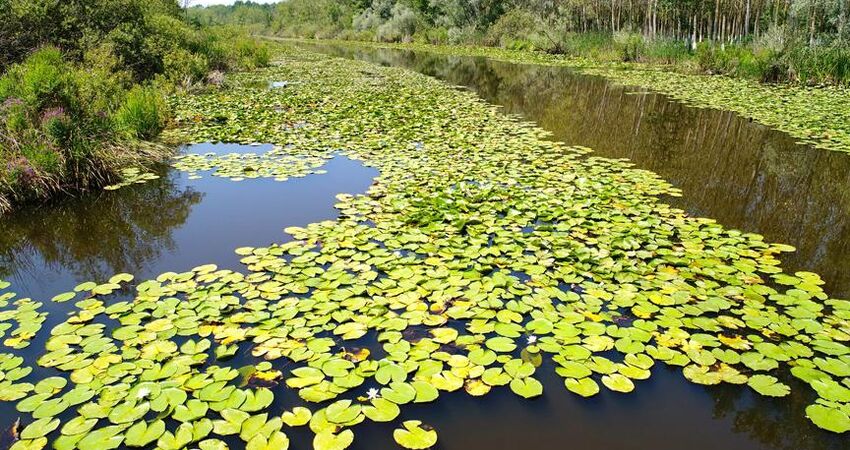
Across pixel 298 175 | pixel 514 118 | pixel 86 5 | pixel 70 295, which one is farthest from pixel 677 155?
pixel 86 5

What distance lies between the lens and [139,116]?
24.1 ft

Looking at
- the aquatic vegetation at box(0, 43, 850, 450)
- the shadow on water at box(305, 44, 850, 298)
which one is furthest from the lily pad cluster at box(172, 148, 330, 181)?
the shadow on water at box(305, 44, 850, 298)

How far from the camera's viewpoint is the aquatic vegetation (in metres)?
2.33

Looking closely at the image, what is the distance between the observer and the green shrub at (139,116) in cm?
698

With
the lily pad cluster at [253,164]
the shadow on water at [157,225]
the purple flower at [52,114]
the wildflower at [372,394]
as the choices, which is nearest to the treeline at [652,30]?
the lily pad cluster at [253,164]

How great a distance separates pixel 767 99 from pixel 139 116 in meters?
12.2

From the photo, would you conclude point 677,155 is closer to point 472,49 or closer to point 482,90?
point 482,90

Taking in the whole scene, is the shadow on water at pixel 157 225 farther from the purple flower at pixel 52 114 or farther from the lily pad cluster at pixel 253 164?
the purple flower at pixel 52 114

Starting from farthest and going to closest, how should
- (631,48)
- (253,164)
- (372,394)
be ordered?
(631,48), (253,164), (372,394)

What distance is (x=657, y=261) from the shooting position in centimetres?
373

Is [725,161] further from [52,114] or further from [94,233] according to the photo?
[52,114]

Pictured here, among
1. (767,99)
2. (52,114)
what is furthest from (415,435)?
(767,99)

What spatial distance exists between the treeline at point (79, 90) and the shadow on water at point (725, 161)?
6.45 metres

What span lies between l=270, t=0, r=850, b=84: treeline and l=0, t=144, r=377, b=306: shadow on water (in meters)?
13.5
